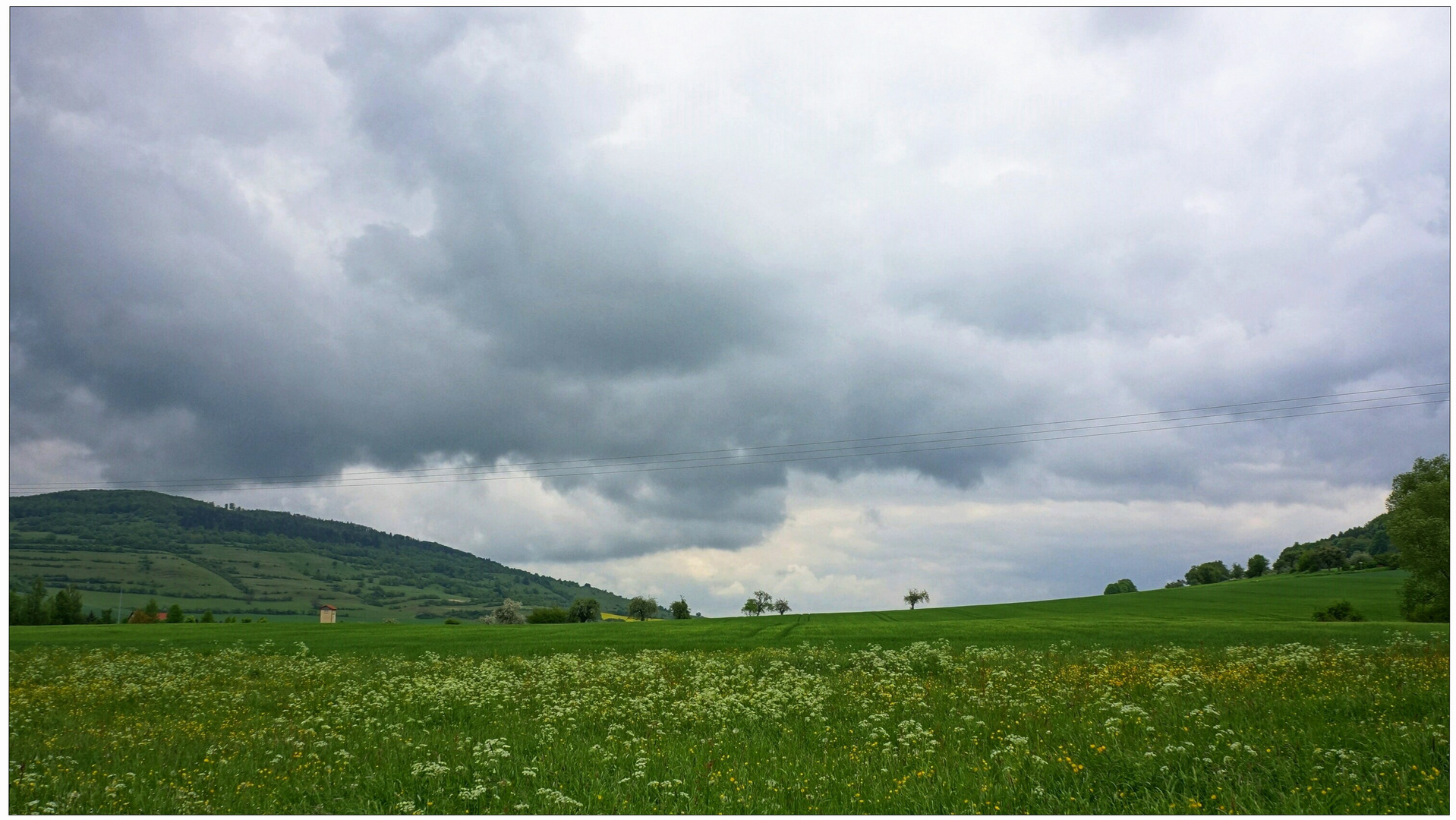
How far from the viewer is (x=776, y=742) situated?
13.7 meters

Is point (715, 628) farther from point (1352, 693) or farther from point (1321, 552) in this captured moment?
point (1321, 552)

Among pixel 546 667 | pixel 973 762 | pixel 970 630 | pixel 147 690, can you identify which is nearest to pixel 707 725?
pixel 973 762

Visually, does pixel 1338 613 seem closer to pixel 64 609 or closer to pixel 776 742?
pixel 776 742

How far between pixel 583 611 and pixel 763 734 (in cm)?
13302

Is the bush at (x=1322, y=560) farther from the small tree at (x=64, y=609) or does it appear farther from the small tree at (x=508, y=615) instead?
the small tree at (x=64, y=609)

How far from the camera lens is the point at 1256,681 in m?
17.7

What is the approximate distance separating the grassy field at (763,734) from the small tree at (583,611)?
113 meters

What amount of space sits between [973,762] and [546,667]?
18.0 meters

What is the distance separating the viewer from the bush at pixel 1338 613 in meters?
73.2

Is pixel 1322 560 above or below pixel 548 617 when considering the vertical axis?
above

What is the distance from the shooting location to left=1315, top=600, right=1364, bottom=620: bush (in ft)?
240

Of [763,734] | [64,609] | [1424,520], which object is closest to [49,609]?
[64,609]

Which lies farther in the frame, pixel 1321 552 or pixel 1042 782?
pixel 1321 552

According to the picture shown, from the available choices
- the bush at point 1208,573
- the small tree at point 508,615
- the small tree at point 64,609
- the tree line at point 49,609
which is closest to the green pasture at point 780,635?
the tree line at point 49,609
